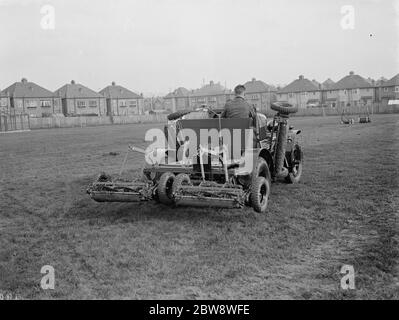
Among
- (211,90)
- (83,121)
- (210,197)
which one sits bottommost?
(83,121)

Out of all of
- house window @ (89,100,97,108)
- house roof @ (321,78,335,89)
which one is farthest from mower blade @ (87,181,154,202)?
house roof @ (321,78,335,89)

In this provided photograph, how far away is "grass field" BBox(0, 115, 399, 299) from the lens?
443 centimetres

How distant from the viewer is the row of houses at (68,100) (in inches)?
3216

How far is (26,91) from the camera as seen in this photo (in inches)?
3263

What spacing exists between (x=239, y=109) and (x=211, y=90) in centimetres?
10839

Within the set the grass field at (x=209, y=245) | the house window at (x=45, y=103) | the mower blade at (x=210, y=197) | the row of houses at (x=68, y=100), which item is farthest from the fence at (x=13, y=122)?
the mower blade at (x=210, y=197)

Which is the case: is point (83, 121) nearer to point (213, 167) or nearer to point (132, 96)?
point (132, 96)

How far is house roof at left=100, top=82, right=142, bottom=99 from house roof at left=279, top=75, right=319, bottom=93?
3416 cm

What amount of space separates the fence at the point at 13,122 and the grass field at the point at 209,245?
46.7m

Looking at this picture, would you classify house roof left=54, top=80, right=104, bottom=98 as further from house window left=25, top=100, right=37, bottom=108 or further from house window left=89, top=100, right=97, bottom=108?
house window left=25, top=100, right=37, bottom=108

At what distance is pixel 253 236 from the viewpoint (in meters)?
6.05

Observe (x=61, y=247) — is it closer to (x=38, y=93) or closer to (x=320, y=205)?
(x=320, y=205)

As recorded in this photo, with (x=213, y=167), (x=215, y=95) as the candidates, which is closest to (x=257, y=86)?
(x=215, y=95)
